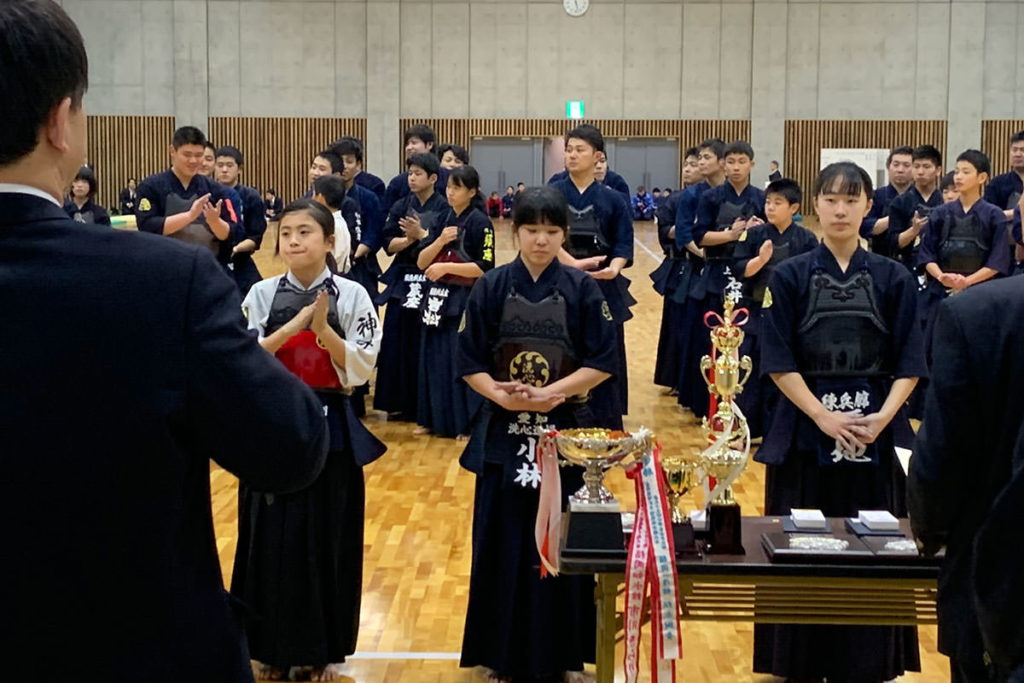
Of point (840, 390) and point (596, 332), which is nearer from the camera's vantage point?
point (840, 390)

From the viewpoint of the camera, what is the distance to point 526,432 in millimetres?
4320

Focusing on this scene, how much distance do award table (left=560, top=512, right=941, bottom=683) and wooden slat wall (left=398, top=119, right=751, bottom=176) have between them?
21.3 m

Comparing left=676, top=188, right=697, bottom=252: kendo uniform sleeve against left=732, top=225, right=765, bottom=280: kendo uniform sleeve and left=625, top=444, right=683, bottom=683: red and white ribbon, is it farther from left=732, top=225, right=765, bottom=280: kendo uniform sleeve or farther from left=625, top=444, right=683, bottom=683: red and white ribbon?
left=625, top=444, right=683, bottom=683: red and white ribbon

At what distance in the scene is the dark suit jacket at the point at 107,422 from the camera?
63.4 inches

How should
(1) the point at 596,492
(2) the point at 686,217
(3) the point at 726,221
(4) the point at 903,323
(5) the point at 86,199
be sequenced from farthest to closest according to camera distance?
(5) the point at 86,199, (2) the point at 686,217, (3) the point at 726,221, (4) the point at 903,323, (1) the point at 596,492

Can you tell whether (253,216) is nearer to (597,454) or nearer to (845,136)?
(597,454)

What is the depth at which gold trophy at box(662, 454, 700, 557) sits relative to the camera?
3322 mm

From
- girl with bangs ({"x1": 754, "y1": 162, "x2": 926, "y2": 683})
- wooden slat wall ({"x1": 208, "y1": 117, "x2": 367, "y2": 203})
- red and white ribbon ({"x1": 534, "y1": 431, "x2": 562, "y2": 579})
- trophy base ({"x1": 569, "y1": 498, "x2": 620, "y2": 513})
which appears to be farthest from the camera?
wooden slat wall ({"x1": 208, "y1": 117, "x2": 367, "y2": 203})

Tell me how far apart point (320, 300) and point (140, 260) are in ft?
7.82

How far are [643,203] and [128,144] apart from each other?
10628 millimetres

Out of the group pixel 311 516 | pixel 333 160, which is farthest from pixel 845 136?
pixel 311 516

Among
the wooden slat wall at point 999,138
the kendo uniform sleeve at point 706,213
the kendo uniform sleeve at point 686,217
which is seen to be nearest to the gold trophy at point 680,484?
the kendo uniform sleeve at point 706,213

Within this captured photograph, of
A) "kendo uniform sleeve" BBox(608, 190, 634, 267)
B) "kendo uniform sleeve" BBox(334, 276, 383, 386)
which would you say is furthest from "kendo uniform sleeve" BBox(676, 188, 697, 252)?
"kendo uniform sleeve" BBox(334, 276, 383, 386)

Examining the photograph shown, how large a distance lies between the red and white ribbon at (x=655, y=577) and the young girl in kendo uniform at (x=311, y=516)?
4.52 ft
